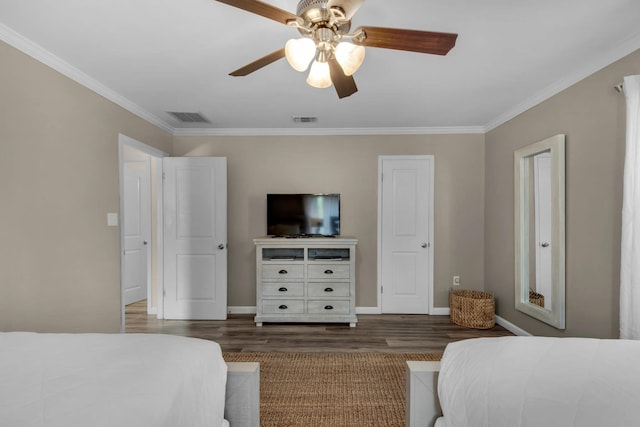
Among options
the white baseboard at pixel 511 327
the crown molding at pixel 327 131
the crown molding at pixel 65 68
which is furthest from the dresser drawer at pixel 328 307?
the crown molding at pixel 65 68

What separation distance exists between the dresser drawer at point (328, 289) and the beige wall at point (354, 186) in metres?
0.52

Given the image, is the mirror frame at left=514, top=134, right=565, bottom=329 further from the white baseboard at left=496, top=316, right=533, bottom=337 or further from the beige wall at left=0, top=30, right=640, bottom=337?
the white baseboard at left=496, top=316, right=533, bottom=337

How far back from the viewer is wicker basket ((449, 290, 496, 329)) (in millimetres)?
3861

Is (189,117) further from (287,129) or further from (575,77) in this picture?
(575,77)

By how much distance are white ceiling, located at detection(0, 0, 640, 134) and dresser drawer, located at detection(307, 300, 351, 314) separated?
2258mm

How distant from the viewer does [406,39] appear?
154 cm

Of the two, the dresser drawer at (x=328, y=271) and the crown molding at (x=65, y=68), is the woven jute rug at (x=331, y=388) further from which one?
the crown molding at (x=65, y=68)

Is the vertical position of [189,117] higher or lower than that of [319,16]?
higher

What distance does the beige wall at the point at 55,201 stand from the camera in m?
2.16

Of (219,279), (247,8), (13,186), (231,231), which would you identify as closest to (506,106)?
(247,8)

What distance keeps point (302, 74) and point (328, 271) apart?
2297 mm

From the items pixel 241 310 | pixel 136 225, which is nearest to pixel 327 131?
Result: pixel 241 310

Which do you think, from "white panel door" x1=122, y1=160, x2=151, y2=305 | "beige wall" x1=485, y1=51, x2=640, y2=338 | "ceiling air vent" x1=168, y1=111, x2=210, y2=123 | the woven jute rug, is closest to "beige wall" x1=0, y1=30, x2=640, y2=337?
"beige wall" x1=485, y1=51, x2=640, y2=338

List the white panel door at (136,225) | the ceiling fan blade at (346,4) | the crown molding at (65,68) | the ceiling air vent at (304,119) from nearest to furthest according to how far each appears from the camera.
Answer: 1. the ceiling fan blade at (346,4)
2. the crown molding at (65,68)
3. the ceiling air vent at (304,119)
4. the white panel door at (136,225)
